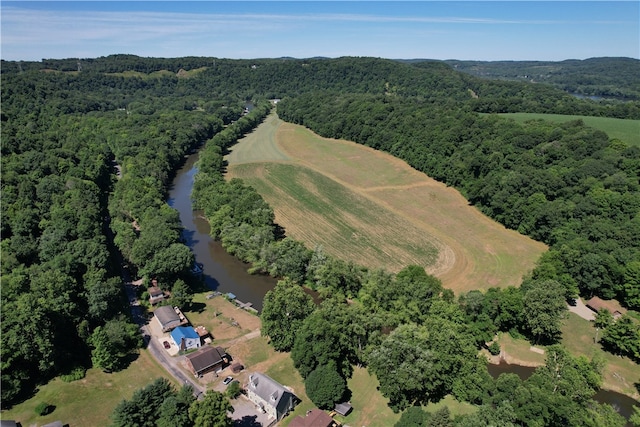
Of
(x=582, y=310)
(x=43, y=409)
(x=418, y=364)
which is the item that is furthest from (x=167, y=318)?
(x=582, y=310)

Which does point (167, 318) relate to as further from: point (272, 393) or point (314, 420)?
point (314, 420)

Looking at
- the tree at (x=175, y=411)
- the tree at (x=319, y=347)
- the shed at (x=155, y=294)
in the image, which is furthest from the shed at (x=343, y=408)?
the shed at (x=155, y=294)

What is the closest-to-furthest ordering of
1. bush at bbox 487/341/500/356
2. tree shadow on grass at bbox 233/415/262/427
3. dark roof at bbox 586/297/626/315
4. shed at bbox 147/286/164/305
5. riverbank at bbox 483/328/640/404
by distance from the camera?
tree shadow on grass at bbox 233/415/262/427
riverbank at bbox 483/328/640/404
bush at bbox 487/341/500/356
dark roof at bbox 586/297/626/315
shed at bbox 147/286/164/305

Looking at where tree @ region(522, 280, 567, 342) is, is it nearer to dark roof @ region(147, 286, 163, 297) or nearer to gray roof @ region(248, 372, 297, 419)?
gray roof @ region(248, 372, 297, 419)

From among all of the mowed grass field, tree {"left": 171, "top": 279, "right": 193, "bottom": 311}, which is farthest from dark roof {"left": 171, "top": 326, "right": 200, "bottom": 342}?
the mowed grass field

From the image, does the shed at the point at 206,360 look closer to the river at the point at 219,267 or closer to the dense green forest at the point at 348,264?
the dense green forest at the point at 348,264
